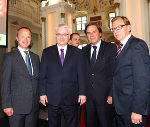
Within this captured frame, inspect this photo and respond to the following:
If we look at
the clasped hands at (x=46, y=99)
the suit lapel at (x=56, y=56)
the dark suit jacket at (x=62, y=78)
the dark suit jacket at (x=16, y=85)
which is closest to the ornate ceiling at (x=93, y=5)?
the suit lapel at (x=56, y=56)

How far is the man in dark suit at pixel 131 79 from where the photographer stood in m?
1.64

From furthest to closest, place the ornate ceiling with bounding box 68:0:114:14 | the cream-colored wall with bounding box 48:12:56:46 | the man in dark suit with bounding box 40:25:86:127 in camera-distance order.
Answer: the ornate ceiling with bounding box 68:0:114:14
the cream-colored wall with bounding box 48:12:56:46
the man in dark suit with bounding box 40:25:86:127

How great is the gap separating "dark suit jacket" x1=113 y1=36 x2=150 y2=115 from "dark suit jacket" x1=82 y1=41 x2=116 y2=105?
1.20 ft

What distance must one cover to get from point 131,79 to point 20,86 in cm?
151

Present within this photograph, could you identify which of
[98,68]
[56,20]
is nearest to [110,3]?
[56,20]

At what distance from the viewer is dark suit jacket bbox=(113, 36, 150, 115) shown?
163 centimetres

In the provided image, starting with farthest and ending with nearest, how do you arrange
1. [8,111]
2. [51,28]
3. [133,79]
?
[51,28], [8,111], [133,79]

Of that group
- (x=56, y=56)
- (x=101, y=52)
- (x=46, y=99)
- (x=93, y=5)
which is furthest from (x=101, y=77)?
(x=93, y=5)

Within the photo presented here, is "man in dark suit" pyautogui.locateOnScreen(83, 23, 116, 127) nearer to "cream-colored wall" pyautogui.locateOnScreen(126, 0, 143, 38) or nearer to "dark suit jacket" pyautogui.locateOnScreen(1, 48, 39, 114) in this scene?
"dark suit jacket" pyautogui.locateOnScreen(1, 48, 39, 114)

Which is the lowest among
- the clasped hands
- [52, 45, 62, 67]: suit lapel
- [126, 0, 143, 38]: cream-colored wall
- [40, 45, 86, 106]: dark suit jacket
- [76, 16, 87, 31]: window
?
the clasped hands

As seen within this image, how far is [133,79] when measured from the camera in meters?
1.74

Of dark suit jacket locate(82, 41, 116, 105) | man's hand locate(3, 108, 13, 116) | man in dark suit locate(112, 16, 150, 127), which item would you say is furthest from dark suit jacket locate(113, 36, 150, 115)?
man's hand locate(3, 108, 13, 116)

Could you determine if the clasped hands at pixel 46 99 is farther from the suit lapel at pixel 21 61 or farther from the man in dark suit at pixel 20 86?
the suit lapel at pixel 21 61

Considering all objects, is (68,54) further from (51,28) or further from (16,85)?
(51,28)
